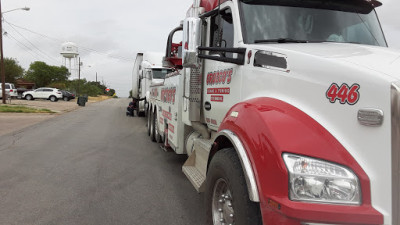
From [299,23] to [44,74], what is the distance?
87256mm

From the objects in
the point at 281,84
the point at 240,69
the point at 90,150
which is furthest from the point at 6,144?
the point at 281,84

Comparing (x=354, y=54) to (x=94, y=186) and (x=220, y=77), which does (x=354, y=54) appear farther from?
(x=94, y=186)

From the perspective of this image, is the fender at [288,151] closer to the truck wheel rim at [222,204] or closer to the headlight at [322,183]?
the headlight at [322,183]

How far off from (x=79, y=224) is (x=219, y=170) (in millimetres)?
2080

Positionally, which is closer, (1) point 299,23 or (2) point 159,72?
(1) point 299,23

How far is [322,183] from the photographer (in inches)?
79.4

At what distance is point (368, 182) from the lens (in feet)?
6.51

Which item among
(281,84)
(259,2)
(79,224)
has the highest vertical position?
(259,2)

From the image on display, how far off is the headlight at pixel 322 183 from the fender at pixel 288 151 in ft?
0.11

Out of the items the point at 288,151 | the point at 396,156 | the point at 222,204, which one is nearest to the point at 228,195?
the point at 222,204

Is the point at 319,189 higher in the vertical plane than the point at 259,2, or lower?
lower

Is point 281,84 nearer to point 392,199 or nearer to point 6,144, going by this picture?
point 392,199

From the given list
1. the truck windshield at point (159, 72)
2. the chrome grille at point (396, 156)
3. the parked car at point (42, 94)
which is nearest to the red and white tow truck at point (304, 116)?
the chrome grille at point (396, 156)

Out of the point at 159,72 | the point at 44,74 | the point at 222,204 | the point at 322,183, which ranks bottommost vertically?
the point at 222,204
